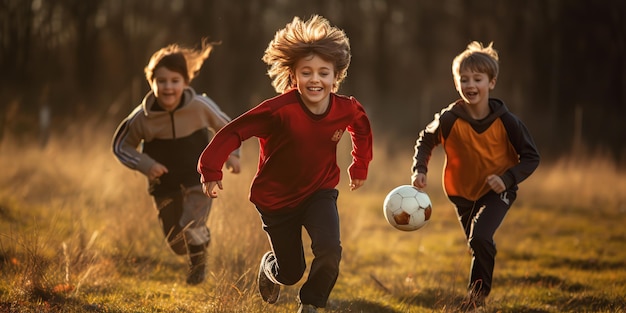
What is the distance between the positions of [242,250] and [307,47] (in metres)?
2.38

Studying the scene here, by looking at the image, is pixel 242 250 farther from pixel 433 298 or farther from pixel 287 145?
pixel 287 145

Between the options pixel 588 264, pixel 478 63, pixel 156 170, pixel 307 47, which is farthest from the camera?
pixel 588 264

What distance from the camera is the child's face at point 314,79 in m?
4.80

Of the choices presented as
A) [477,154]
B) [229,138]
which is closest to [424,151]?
[477,154]

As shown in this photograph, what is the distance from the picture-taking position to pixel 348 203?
10.4m

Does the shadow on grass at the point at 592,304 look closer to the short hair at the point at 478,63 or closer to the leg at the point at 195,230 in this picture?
the short hair at the point at 478,63

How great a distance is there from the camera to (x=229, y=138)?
4.69 metres

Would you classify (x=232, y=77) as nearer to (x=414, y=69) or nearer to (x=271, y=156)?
(x=414, y=69)

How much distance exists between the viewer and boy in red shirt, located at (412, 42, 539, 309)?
5484mm

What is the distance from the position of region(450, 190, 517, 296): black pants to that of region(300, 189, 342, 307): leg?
1.15 m

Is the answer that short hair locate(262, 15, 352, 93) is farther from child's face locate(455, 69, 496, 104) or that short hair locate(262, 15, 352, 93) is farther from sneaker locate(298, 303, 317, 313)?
sneaker locate(298, 303, 317, 313)

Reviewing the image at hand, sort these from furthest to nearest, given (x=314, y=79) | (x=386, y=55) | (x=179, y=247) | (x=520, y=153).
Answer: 1. (x=386, y=55)
2. (x=179, y=247)
3. (x=520, y=153)
4. (x=314, y=79)

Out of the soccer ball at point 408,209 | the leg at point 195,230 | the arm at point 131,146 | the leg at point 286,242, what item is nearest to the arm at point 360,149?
the soccer ball at point 408,209

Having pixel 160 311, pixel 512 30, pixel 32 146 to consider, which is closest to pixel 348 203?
pixel 160 311
